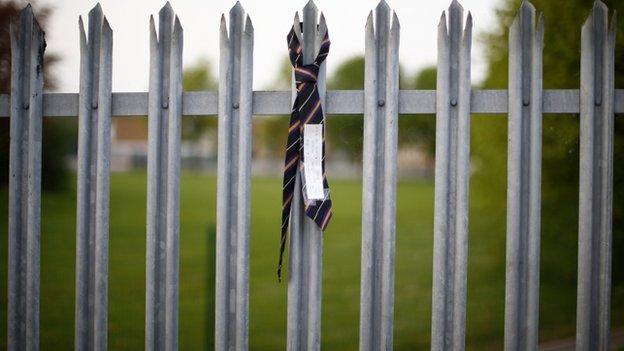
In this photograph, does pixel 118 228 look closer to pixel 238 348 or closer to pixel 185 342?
pixel 185 342

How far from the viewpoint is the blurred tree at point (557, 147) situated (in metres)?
3.71

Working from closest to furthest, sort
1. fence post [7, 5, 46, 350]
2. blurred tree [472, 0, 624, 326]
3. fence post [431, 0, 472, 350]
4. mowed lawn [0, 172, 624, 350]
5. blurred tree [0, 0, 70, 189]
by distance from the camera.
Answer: fence post [431, 0, 472, 350] < fence post [7, 5, 46, 350] < blurred tree [472, 0, 624, 326] < blurred tree [0, 0, 70, 189] < mowed lawn [0, 172, 624, 350]

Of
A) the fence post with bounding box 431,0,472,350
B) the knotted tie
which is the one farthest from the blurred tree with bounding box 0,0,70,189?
the fence post with bounding box 431,0,472,350

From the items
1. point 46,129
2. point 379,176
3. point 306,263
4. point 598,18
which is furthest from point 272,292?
point 598,18

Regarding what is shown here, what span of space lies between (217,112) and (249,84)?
0.71 feet

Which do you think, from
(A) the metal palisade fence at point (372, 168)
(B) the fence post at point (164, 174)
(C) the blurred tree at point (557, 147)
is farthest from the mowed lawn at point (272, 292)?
(A) the metal palisade fence at point (372, 168)

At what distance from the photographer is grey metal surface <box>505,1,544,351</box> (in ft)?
8.89

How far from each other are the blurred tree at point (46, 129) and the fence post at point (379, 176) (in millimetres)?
1914

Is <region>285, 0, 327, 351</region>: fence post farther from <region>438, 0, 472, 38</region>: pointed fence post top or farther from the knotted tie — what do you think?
<region>438, 0, 472, 38</region>: pointed fence post top

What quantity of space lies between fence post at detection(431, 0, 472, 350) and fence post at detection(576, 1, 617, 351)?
57 centimetres

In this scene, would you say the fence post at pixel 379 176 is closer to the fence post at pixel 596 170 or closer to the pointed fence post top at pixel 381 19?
the pointed fence post top at pixel 381 19

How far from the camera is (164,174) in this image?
2.87 meters

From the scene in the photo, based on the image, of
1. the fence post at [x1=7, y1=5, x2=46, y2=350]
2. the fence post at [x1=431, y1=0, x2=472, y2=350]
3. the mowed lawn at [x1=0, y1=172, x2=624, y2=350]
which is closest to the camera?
the fence post at [x1=431, y1=0, x2=472, y2=350]

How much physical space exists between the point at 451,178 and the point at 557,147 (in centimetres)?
150
